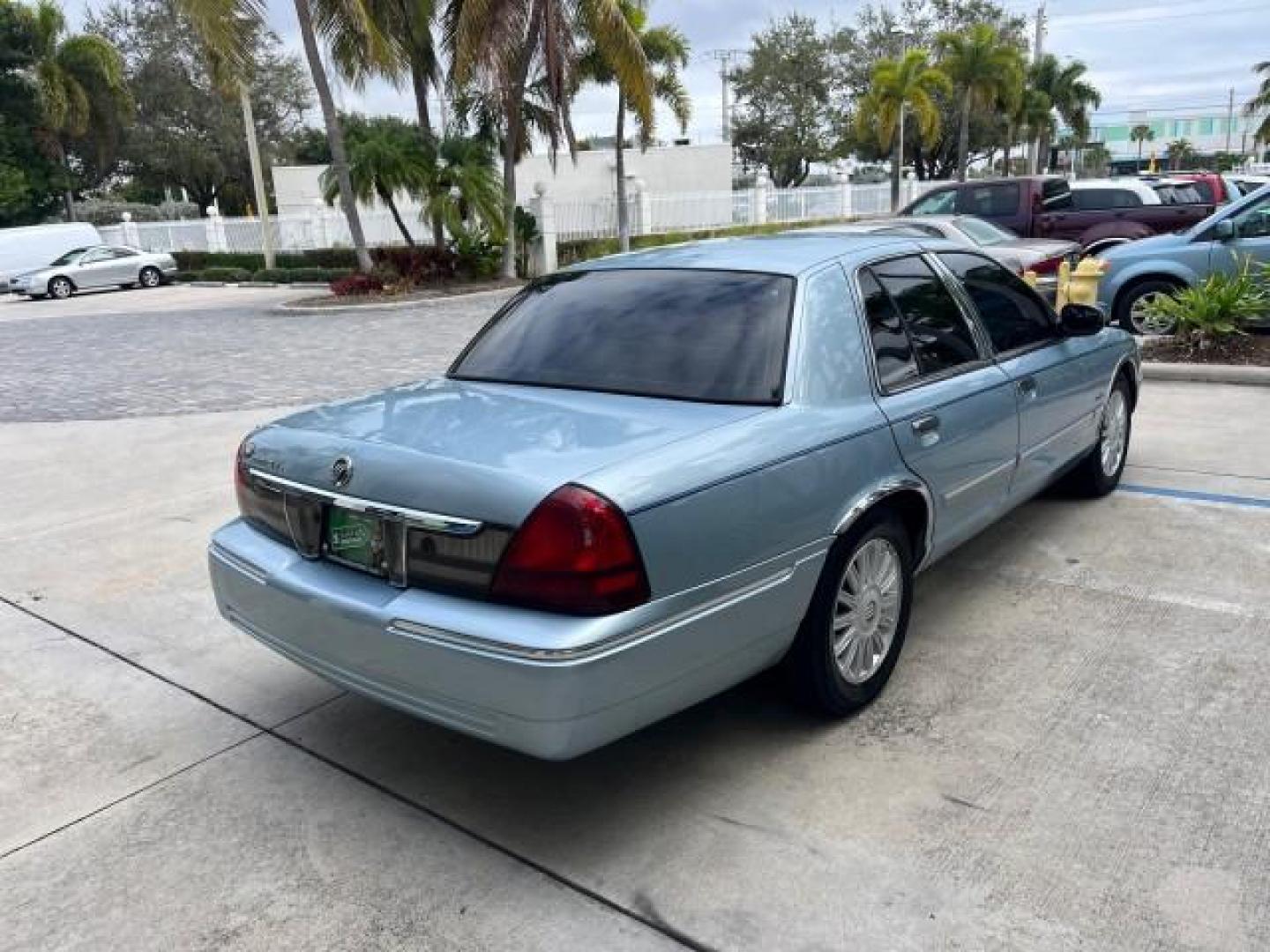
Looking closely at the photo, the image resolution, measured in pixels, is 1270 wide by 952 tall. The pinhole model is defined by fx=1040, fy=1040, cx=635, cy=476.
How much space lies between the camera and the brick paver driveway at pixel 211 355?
10.4 meters

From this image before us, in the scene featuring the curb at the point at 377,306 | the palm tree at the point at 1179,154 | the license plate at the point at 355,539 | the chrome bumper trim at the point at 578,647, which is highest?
the palm tree at the point at 1179,154

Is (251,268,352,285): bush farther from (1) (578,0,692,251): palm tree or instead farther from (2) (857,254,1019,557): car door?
(2) (857,254,1019,557): car door

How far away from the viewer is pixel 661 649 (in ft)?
9.07

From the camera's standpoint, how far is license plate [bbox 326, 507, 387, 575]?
2988 mm

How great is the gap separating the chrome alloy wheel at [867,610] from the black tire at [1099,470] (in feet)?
7.72

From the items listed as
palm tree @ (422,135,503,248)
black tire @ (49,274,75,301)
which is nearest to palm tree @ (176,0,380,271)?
palm tree @ (422,135,503,248)

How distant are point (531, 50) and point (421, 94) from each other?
4.15m

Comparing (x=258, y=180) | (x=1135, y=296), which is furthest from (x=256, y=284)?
(x=1135, y=296)

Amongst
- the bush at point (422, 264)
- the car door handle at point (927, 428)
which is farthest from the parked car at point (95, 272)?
the car door handle at point (927, 428)

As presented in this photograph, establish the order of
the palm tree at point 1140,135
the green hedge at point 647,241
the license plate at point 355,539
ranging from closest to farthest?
1. the license plate at point 355,539
2. the green hedge at point 647,241
3. the palm tree at point 1140,135

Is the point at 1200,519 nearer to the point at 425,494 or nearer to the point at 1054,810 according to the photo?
the point at 1054,810

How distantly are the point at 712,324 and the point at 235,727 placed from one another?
7.34 feet

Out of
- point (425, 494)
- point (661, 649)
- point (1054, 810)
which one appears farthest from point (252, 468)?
point (1054, 810)

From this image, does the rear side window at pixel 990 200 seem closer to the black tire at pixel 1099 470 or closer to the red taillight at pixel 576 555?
the black tire at pixel 1099 470
